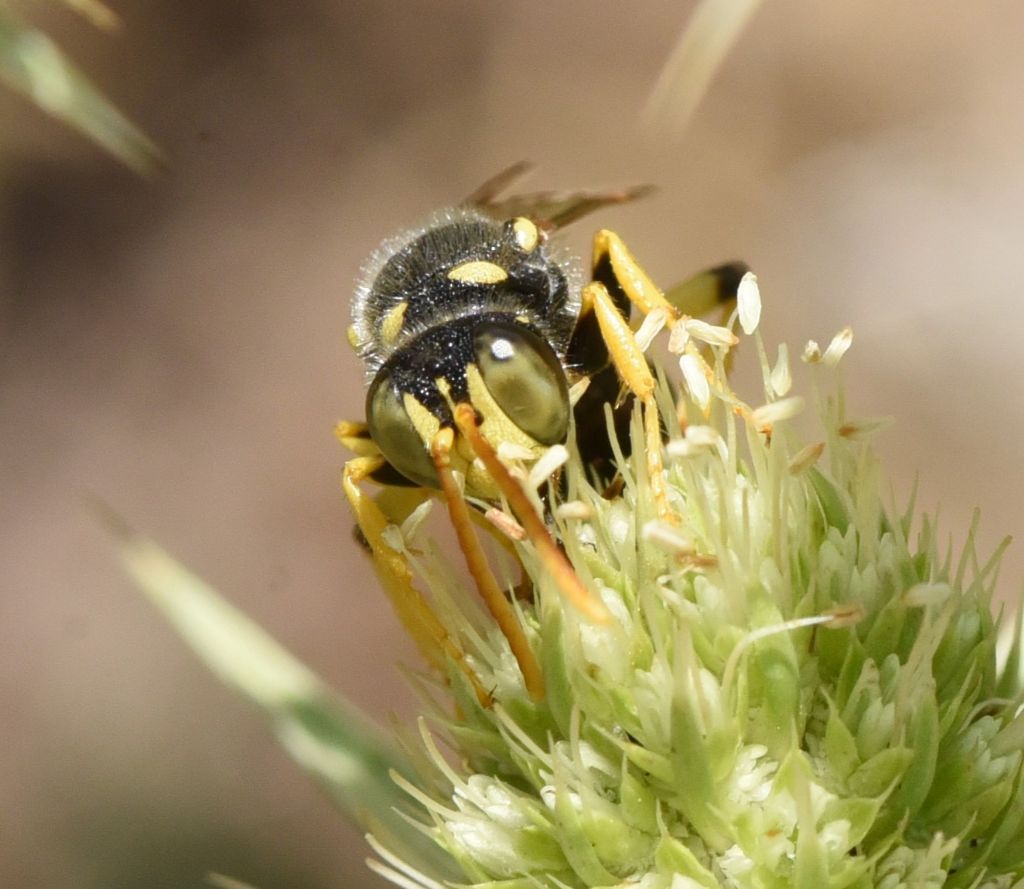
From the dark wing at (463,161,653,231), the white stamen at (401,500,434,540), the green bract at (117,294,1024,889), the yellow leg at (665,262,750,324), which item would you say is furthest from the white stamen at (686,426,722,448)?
the dark wing at (463,161,653,231)

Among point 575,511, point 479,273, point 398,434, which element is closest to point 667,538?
point 575,511

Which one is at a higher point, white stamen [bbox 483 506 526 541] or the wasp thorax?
the wasp thorax

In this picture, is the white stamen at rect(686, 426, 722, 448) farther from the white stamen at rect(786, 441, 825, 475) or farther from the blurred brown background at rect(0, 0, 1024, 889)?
the blurred brown background at rect(0, 0, 1024, 889)

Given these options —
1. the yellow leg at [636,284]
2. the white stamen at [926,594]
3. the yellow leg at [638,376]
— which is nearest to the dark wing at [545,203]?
the yellow leg at [636,284]

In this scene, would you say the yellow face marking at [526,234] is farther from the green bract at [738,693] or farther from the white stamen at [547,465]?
the white stamen at [547,465]

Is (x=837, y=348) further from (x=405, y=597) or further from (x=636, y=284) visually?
(x=405, y=597)
